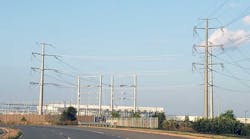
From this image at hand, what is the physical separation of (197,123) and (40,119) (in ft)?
199

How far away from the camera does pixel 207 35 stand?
65500 mm

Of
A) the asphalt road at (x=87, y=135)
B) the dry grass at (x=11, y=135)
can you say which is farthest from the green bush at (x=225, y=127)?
the dry grass at (x=11, y=135)

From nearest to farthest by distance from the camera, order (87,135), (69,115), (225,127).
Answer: (87,135), (225,127), (69,115)

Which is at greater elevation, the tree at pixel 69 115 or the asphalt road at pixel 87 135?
the tree at pixel 69 115

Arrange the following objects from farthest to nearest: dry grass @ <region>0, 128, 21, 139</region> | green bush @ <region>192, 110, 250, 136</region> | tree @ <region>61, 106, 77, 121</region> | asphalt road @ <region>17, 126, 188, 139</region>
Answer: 1. tree @ <region>61, 106, 77, 121</region>
2. green bush @ <region>192, 110, 250, 136</region>
3. asphalt road @ <region>17, 126, 188, 139</region>
4. dry grass @ <region>0, 128, 21, 139</region>

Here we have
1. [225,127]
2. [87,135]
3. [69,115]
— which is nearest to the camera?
[87,135]

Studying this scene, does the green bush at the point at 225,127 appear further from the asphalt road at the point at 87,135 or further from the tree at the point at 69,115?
the tree at the point at 69,115

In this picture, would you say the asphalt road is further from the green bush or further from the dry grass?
the green bush

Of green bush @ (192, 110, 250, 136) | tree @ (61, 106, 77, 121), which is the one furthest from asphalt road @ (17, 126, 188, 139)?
tree @ (61, 106, 77, 121)

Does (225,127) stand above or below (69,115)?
below

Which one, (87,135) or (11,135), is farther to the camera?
(87,135)

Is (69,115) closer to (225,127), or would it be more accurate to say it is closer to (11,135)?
(225,127)

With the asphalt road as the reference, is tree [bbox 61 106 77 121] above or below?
above

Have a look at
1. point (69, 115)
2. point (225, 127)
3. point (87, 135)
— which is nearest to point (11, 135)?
point (87, 135)
